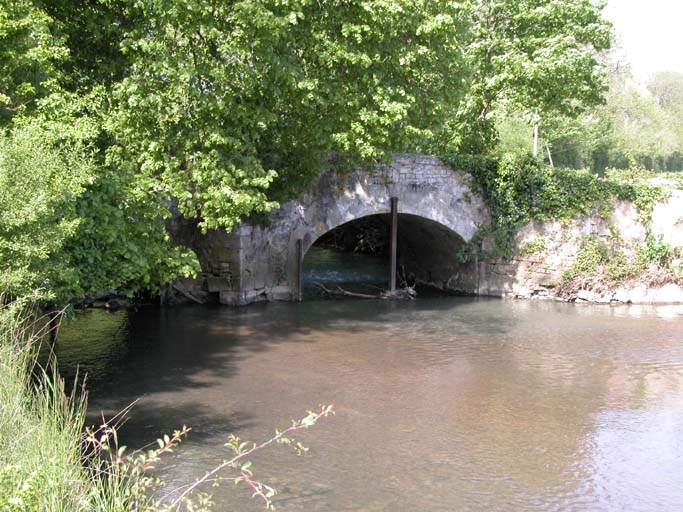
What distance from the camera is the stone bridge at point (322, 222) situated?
14.8 metres

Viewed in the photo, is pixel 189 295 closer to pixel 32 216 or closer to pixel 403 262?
pixel 403 262

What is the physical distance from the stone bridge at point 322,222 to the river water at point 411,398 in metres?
0.71

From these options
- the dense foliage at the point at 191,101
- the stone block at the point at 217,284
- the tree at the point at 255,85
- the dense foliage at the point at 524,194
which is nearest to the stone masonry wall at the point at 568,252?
the dense foliage at the point at 524,194

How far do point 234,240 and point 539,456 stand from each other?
8.51 m

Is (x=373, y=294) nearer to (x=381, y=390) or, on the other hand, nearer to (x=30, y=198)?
(x=381, y=390)

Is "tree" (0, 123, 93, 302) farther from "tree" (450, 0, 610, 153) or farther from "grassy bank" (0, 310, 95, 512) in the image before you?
"tree" (450, 0, 610, 153)

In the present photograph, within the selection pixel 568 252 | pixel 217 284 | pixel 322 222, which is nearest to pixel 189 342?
pixel 217 284

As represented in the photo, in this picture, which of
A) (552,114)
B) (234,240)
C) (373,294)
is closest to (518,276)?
(373,294)

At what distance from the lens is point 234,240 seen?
47.9 feet

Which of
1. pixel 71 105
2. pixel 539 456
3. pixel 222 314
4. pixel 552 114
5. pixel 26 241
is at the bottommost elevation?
pixel 539 456

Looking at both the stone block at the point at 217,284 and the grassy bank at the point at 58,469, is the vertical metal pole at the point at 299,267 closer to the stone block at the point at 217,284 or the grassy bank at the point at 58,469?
the stone block at the point at 217,284

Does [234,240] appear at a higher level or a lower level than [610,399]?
higher

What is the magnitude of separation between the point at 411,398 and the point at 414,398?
4 cm

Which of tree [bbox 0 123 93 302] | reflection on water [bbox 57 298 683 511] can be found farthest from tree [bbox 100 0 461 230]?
tree [bbox 0 123 93 302]
